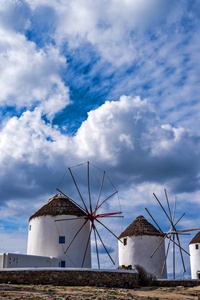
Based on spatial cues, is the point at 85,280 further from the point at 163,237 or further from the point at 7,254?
the point at 163,237

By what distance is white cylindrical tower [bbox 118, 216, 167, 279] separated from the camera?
3189cm

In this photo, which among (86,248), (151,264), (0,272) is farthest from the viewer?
(151,264)

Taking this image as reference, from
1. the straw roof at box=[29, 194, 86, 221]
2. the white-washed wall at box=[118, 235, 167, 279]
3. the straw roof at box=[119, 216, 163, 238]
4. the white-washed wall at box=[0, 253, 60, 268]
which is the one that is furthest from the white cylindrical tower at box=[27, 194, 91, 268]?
the straw roof at box=[119, 216, 163, 238]

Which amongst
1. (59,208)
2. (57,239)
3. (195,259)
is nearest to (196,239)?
(195,259)

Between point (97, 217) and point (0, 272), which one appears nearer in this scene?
point (0, 272)

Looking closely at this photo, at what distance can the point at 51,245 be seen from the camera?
28.4 metres

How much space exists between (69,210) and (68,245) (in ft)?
9.32

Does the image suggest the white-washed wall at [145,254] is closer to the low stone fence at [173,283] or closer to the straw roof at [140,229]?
the straw roof at [140,229]

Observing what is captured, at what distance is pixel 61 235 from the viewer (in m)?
28.6

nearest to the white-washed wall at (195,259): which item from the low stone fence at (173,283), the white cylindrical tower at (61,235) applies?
the low stone fence at (173,283)

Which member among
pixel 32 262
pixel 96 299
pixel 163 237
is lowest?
pixel 96 299

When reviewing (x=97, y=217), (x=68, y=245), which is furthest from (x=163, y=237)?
(x=68, y=245)

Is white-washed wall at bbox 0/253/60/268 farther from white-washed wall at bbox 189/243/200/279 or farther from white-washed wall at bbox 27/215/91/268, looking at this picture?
white-washed wall at bbox 189/243/200/279

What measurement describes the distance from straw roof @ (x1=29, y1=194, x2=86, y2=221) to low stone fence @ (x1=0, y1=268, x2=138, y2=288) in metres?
7.63
